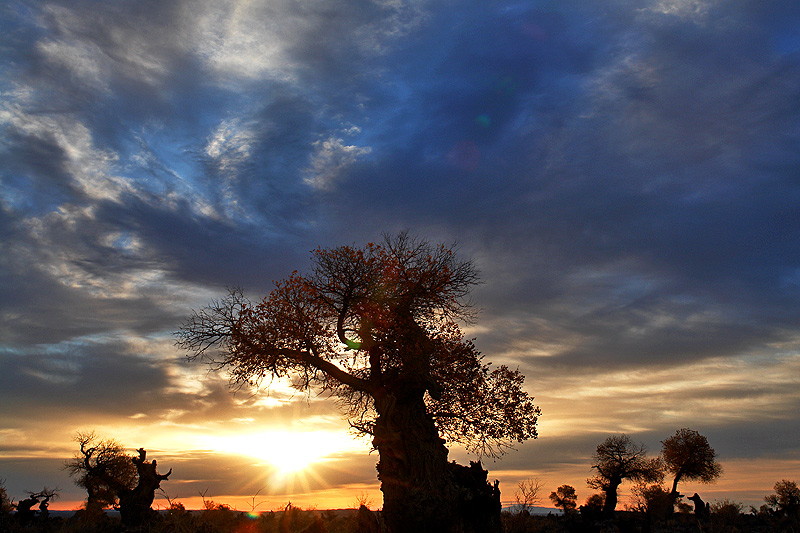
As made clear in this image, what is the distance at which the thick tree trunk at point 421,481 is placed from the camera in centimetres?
2291

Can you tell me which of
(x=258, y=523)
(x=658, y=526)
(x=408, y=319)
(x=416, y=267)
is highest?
(x=416, y=267)

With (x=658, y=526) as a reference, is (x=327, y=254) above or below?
above

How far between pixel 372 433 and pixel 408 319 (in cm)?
611

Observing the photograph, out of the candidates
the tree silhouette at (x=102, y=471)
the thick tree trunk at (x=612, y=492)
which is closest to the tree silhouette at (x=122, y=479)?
the tree silhouette at (x=102, y=471)

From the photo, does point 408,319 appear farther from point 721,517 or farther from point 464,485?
point 721,517

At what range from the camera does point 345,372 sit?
84.9 ft

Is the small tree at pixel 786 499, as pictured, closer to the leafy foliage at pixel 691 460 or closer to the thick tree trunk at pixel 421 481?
the leafy foliage at pixel 691 460

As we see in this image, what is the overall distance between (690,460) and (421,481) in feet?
189

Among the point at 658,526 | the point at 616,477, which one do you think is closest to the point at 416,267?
the point at 658,526

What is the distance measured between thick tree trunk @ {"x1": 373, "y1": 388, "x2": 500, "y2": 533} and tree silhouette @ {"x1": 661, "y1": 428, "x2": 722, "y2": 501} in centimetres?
5345

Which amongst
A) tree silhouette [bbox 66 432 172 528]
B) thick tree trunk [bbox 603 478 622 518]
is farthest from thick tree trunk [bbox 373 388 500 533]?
thick tree trunk [bbox 603 478 622 518]

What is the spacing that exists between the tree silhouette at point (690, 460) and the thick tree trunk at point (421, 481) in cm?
5345

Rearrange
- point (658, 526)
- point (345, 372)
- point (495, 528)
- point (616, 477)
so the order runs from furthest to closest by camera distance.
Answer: point (616, 477) < point (658, 526) < point (345, 372) < point (495, 528)

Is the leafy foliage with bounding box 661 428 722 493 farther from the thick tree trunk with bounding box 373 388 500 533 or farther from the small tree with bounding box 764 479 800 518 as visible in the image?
the thick tree trunk with bounding box 373 388 500 533
